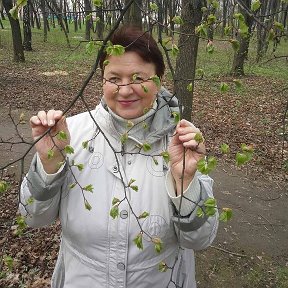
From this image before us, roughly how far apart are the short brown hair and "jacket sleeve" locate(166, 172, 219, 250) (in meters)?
0.71

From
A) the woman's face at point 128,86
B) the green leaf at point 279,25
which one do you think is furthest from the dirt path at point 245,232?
the green leaf at point 279,25

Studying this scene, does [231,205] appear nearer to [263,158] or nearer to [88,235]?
[263,158]

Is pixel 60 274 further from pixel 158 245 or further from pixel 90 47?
pixel 90 47

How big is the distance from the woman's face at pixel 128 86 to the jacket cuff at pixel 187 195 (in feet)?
1.55

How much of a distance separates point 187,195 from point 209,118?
29.2 ft

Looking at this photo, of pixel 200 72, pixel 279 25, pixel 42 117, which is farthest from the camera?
pixel 42 117

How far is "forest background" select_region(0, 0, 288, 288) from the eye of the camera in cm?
136

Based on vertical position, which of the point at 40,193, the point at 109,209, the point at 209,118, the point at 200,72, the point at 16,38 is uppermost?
the point at 200,72

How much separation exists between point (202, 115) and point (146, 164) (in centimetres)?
874

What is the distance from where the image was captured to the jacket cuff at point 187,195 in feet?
5.59

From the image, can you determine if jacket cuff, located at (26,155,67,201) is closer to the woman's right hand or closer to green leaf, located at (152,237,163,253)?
the woman's right hand

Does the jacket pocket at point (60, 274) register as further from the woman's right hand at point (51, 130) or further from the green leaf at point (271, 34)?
the green leaf at point (271, 34)

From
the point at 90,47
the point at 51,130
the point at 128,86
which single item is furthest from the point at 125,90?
the point at 90,47

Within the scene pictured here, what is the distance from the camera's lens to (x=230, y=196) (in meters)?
6.50
